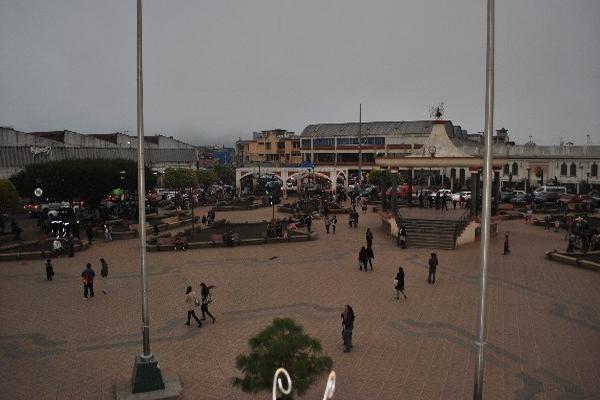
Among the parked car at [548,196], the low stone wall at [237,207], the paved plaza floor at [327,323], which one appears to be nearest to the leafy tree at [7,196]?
the paved plaza floor at [327,323]

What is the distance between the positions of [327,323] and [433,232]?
14.7 m

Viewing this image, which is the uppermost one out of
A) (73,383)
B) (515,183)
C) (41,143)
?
(41,143)

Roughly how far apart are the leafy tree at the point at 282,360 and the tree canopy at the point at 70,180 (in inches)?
1244

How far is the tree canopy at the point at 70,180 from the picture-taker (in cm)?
3656

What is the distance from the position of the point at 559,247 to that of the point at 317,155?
201 feet

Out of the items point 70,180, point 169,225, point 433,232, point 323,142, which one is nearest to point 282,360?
point 433,232

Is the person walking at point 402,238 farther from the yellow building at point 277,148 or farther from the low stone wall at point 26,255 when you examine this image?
the yellow building at point 277,148

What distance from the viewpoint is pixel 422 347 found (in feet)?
44.2

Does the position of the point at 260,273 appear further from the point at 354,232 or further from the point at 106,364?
the point at 354,232

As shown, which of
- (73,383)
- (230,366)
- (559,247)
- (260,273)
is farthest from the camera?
(559,247)

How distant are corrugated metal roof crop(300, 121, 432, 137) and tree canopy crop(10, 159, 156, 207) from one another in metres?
51.4

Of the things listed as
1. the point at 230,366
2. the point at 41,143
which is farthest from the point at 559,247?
the point at 41,143

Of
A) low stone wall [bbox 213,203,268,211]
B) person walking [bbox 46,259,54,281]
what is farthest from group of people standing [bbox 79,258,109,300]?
low stone wall [bbox 213,203,268,211]

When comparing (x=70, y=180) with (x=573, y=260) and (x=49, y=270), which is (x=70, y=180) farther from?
(x=573, y=260)
